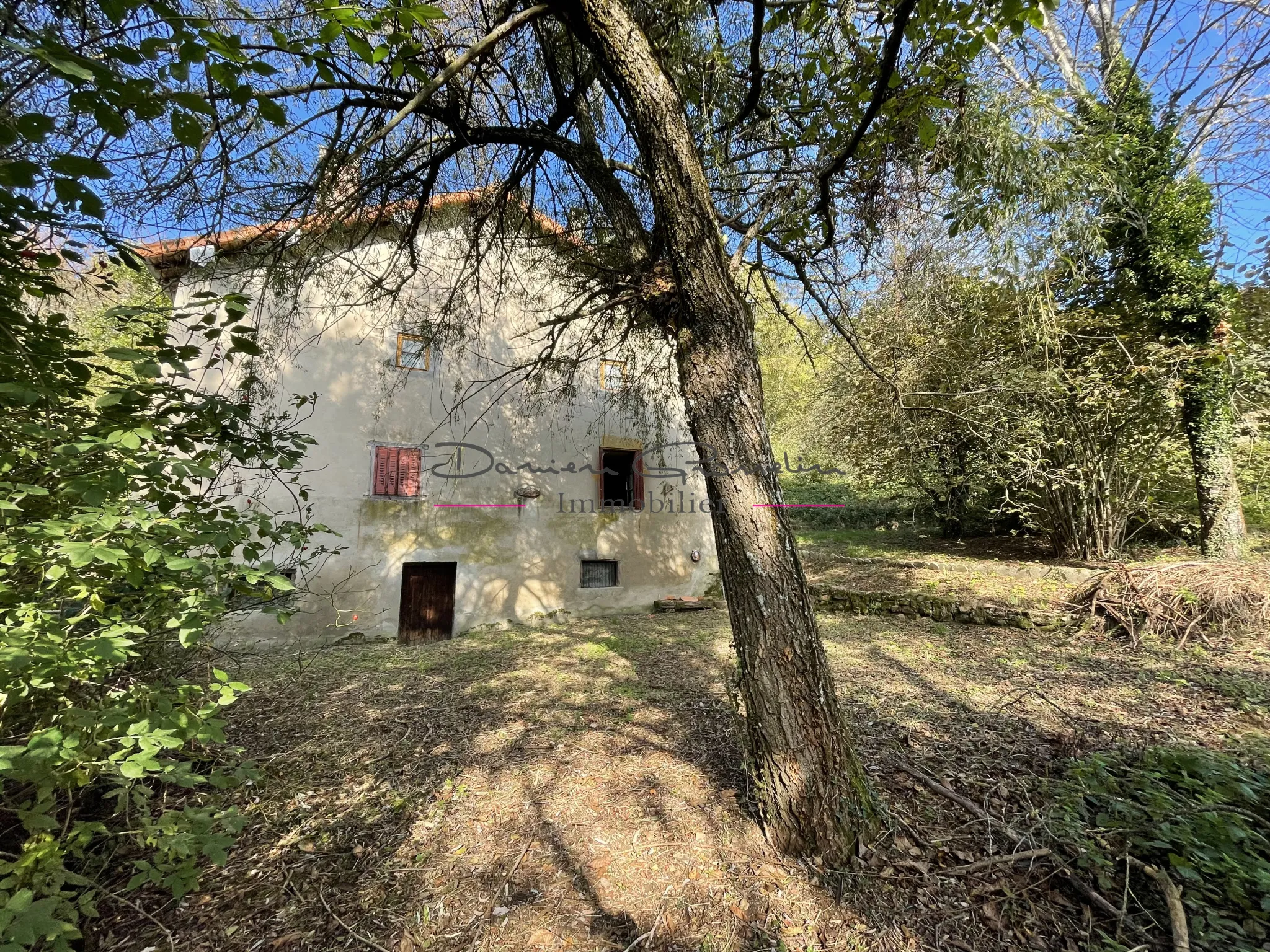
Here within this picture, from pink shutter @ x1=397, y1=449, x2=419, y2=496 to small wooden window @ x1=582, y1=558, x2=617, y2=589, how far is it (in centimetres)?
300

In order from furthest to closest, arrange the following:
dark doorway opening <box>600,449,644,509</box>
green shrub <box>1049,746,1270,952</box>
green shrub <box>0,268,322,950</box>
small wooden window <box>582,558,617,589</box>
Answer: dark doorway opening <box>600,449,644,509</box> → small wooden window <box>582,558,617,589</box> → green shrub <box>1049,746,1270,952</box> → green shrub <box>0,268,322,950</box>

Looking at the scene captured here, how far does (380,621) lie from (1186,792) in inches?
313

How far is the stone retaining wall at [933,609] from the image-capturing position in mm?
5793

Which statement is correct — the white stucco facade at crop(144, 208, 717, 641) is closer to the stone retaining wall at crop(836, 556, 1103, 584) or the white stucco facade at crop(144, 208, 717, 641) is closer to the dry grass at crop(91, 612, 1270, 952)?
the dry grass at crop(91, 612, 1270, 952)

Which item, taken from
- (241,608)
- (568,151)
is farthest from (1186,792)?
(568,151)

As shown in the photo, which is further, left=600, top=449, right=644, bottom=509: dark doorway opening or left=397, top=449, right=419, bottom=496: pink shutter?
left=600, top=449, right=644, bottom=509: dark doorway opening

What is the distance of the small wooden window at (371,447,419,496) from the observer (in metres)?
7.16

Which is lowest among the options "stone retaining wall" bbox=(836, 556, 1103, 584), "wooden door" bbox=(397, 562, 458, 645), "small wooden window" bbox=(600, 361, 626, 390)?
"wooden door" bbox=(397, 562, 458, 645)

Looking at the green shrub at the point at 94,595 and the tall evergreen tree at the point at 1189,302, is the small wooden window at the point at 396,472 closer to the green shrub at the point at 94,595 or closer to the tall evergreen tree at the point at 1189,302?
the green shrub at the point at 94,595

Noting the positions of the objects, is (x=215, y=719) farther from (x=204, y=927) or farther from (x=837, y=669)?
(x=837, y=669)

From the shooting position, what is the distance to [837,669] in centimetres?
471

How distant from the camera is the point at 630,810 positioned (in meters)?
2.55

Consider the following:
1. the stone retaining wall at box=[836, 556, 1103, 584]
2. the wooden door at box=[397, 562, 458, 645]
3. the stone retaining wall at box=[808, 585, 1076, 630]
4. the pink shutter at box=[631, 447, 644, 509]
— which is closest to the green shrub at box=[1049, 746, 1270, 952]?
the stone retaining wall at box=[808, 585, 1076, 630]

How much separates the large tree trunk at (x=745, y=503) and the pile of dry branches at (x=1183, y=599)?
16.1 feet
